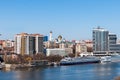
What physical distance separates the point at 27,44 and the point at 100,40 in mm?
8680

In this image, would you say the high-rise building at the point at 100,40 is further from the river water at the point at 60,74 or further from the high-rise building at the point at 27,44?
the river water at the point at 60,74

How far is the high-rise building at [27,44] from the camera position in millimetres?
23917

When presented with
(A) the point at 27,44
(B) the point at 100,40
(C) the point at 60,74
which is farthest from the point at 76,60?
(B) the point at 100,40

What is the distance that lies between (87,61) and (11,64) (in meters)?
5.36

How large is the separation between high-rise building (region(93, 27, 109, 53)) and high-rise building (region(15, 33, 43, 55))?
21.5ft

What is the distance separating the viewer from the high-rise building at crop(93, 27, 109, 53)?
30688 mm

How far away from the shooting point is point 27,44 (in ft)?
79.4

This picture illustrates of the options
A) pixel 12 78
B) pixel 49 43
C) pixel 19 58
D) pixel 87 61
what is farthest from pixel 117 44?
pixel 12 78

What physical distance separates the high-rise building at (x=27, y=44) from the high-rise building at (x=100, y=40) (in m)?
6.56

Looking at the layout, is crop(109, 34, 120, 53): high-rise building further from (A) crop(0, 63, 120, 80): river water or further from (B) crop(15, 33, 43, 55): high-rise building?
(A) crop(0, 63, 120, 80): river water

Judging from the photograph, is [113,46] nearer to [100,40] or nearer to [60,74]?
[100,40]

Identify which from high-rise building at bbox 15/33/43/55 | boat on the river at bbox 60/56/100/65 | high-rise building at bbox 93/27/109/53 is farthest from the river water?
high-rise building at bbox 93/27/109/53

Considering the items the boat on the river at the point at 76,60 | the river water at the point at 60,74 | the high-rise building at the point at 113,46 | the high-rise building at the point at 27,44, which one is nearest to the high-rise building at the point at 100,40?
the high-rise building at the point at 113,46

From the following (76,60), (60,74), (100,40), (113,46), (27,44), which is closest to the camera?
(60,74)
